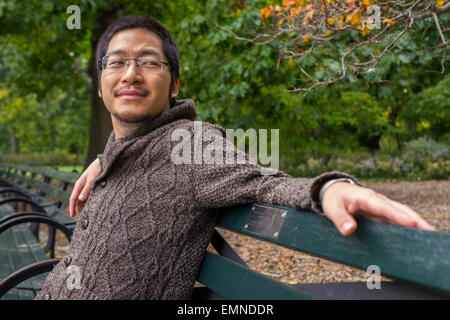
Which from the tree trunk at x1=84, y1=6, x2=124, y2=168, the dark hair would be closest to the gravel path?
the dark hair

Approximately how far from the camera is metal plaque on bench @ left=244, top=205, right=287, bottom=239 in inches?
46.7

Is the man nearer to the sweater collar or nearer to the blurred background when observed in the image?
the sweater collar

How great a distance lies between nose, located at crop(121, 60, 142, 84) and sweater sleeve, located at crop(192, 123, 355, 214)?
1.47ft

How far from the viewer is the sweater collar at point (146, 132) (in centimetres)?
156

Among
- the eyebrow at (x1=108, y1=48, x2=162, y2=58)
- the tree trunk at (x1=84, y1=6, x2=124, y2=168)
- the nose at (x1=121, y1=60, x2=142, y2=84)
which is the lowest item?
the nose at (x1=121, y1=60, x2=142, y2=84)

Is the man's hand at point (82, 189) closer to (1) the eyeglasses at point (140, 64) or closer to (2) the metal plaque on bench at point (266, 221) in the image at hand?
(1) the eyeglasses at point (140, 64)

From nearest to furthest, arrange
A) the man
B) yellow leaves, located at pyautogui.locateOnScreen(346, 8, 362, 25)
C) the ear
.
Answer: the man
the ear
yellow leaves, located at pyautogui.locateOnScreen(346, 8, 362, 25)

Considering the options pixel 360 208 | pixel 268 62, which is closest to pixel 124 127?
pixel 360 208

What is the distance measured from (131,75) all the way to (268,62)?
3.49 metres

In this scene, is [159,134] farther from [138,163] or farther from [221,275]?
[221,275]

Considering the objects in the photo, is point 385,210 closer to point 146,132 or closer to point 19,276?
point 146,132

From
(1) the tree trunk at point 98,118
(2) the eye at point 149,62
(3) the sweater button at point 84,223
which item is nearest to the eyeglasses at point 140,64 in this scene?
(2) the eye at point 149,62

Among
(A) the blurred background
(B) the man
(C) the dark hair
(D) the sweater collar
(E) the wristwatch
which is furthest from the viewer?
(A) the blurred background
